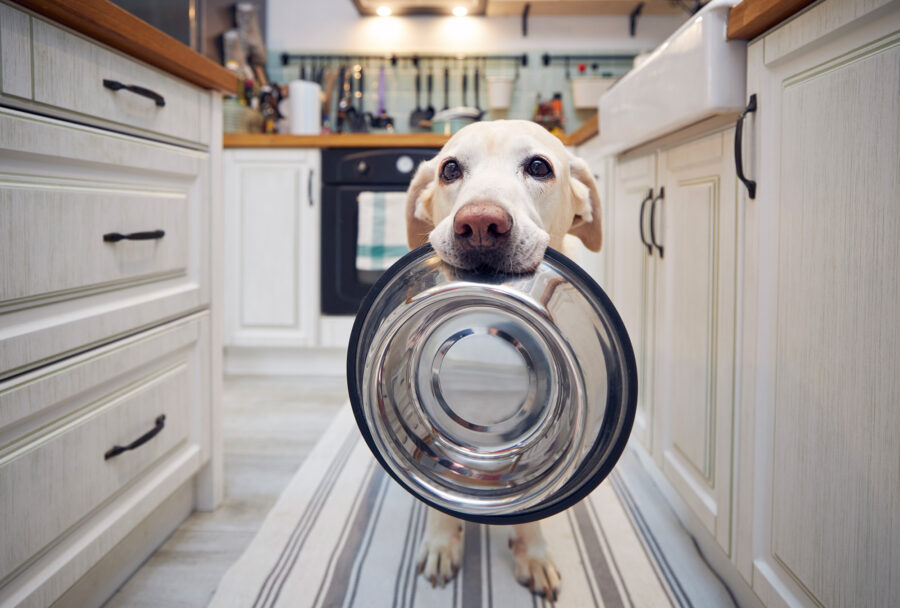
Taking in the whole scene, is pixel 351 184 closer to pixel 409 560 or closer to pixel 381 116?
pixel 381 116

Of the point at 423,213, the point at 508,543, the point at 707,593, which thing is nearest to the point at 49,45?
the point at 423,213

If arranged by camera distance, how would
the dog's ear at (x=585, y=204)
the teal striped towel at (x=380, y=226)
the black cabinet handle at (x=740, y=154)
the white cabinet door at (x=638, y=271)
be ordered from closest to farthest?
the black cabinet handle at (x=740, y=154)
the dog's ear at (x=585, y=204)
the white cabinet door at (x=638, y=271)
the teal striped towel at (x=380, y=226)

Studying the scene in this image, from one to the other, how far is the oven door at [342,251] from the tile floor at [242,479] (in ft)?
1.25

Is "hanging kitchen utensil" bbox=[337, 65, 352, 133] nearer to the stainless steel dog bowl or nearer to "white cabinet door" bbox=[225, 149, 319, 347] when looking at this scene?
"white cabinet door" bbox=[225, 149, 319, 347]

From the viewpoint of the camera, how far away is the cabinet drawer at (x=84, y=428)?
80 centimetres

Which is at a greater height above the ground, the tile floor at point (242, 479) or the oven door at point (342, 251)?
the oven door at point (342, 251)

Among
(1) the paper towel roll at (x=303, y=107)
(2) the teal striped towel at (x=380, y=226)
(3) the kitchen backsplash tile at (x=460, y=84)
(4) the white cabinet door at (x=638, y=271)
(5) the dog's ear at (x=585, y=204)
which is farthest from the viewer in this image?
(3) the kitchen backsplash tile at (x=460, y=84)

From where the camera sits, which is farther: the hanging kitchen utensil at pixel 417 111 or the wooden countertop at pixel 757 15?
the hanging kitchen utensil at pixel 417 111

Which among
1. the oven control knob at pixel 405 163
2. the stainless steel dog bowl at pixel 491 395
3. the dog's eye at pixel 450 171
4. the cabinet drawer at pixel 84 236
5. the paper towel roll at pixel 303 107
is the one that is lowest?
the stainless steel dog bowl at pixel 491 395

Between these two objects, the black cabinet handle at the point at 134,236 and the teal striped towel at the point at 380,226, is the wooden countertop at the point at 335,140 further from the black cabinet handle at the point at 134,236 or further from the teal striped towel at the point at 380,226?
the black cabinet handle at the point at 134,236

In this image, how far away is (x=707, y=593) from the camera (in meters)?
1.09

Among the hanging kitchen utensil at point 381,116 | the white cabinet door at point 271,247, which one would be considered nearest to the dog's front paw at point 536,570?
the white cabinet door at point 271,247

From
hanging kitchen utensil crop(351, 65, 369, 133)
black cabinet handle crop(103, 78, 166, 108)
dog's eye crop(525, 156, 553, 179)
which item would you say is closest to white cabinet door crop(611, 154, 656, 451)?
dog's eye crop(525, 156, 553, 179)

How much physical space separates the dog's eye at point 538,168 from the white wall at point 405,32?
8.50ft
